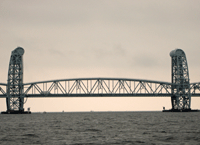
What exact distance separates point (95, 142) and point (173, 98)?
138 m

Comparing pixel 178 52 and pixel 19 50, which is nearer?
pixel 19 50

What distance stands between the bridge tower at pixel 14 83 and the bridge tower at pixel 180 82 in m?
64.1

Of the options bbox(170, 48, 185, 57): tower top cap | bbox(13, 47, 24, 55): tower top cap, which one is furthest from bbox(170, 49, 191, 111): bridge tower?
bbox(13, 47, 24, 55): tower top cap

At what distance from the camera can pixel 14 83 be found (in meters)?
168

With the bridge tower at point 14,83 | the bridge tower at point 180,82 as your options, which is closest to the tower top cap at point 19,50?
the bridge tower at point 14,83

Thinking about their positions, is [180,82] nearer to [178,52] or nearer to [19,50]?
[178,52]

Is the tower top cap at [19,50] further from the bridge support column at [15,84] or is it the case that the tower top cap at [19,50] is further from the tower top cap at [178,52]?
the tower top cap at [178,52]

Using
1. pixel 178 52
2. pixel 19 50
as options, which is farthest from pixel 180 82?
pixel 19 50

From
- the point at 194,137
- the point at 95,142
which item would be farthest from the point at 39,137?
the point at 194,137

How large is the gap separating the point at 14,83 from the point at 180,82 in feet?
228

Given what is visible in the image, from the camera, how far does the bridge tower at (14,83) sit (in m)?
166

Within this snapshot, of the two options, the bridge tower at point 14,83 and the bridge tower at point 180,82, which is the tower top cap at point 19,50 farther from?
A: the bridge tower at point 180,82

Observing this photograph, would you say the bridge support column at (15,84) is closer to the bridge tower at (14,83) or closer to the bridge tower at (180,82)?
the bridge tower at (14,83)

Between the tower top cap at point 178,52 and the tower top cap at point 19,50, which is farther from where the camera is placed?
the tower top cap at point 178,52
